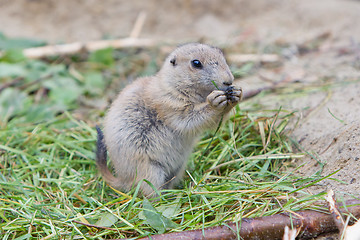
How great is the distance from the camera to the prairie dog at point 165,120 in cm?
399

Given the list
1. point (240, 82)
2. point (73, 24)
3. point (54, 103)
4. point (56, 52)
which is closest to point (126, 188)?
point (54, 103)

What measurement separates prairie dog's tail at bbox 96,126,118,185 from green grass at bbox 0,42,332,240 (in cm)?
15

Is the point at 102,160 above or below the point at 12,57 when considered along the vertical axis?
above

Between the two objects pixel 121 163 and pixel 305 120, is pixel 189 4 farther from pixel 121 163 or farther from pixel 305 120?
pixel 121 163

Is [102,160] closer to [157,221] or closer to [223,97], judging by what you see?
[157,221]

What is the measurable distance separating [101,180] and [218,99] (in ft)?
5.67

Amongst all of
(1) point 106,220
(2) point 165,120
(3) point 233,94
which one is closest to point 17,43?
(2) point 165,120

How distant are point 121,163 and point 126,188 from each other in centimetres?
30

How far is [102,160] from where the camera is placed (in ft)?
13.8

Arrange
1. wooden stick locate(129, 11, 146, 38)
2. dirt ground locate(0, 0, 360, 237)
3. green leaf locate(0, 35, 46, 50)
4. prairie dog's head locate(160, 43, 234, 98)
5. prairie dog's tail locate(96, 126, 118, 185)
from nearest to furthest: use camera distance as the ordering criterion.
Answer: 1. prairie dog's head locate(160, 43, 234, 98)
2. prairie dog's tail locate(96, 126, 118, 185)
3. dirt ground locate(0, 0, 360, 237)
4. green leaf locate(0, 35, 46, 50)
5. wooden stick locate(129, 11, 146, 38)

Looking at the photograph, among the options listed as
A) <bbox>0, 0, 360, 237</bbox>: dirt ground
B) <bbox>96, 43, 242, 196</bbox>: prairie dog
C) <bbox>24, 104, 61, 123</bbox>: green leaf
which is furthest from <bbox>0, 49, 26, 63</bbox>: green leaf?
<bbox>96, 43, 242, 196</bbox>: prairie dog

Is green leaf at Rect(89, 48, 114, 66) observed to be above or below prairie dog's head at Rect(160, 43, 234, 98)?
below

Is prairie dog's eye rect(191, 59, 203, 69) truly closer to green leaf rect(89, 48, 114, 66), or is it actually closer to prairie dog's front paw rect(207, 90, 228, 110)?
prairie dog's front paw rect(207, 90, 228, 110)

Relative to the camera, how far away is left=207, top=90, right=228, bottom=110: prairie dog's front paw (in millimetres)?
3717
